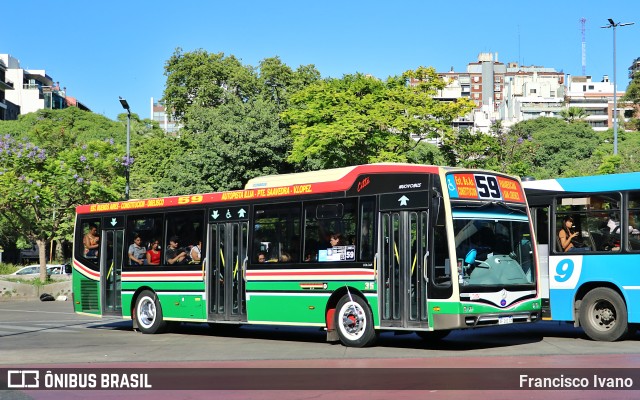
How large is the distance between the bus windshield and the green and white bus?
23 millimetres

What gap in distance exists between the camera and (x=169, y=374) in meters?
12.9

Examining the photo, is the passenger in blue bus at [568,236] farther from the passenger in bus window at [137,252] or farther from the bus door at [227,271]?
the passenger in bus window at [137,252]

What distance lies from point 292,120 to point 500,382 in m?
45.6

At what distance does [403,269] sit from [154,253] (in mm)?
7565

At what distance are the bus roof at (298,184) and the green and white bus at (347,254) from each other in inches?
1.0

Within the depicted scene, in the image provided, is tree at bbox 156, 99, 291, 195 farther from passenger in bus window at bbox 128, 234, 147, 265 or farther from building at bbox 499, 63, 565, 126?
building at bbox 499, 63, 565, 126

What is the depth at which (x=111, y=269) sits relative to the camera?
74.3 ft

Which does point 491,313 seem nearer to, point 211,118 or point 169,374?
point 169,374

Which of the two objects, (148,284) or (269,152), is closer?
(148,284)

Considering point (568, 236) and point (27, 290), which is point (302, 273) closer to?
point (568, 236)

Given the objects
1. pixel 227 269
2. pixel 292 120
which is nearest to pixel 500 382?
pixel 227 269

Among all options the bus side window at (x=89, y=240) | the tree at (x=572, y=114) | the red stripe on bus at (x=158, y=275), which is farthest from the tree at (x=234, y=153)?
the tree at (x=572, y=114)

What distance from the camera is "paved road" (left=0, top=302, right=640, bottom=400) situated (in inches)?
515
